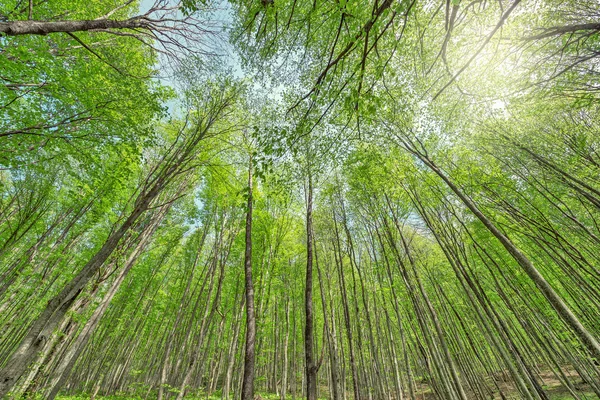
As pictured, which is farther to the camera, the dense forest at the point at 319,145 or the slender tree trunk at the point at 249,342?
the slender tree trunk at the point at 249,342

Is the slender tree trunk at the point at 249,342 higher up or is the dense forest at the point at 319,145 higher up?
the dense forest at the point at 319,145

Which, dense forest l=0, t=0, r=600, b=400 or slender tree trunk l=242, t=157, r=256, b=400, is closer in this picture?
dense forest l=0, t=0, r=600, b=400

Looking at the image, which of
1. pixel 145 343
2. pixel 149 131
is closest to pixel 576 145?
pixel 149 131

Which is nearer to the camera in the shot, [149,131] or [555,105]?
[149,131]

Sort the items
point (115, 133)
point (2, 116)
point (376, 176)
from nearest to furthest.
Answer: point (2, 116) < point (115, 133) < point (376, 176)

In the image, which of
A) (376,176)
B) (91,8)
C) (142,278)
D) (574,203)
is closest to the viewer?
(91,8)

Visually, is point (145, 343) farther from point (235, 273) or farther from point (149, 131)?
point (149, 131)

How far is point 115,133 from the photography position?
19.4ft

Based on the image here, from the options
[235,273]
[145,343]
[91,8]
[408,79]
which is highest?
[91,8]

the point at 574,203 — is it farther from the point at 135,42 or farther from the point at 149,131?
the point at 135,42

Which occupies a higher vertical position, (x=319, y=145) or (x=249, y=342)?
(x=319, y=145)

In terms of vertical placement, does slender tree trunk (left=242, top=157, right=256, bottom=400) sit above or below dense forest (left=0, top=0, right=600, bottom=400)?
below

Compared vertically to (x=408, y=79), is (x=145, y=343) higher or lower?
lower

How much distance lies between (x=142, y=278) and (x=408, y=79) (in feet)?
61.6
